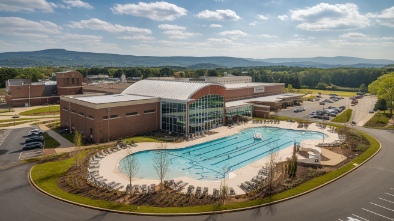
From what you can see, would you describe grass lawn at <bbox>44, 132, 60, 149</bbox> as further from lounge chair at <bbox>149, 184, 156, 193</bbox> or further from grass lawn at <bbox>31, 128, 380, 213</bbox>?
lounge chair at <bbox>149, 184, 156, 193</bbox>

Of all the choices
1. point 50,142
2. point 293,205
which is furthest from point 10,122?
point 293,205

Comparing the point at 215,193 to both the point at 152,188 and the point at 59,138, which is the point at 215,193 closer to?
the point at 152,188

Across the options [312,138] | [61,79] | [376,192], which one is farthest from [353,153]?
[61,79]

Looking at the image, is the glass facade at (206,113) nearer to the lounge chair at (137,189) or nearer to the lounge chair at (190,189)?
the lounge chair at (190,189)

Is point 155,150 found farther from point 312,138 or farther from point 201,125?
point 312,138

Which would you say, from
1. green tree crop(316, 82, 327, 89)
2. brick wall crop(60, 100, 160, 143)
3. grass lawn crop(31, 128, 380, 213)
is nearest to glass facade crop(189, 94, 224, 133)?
brick wall crop(60, 100, 160, 143)

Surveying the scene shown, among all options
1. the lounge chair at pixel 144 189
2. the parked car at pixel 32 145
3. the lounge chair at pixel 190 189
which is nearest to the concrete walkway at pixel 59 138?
the parked car at pixel 32 145
